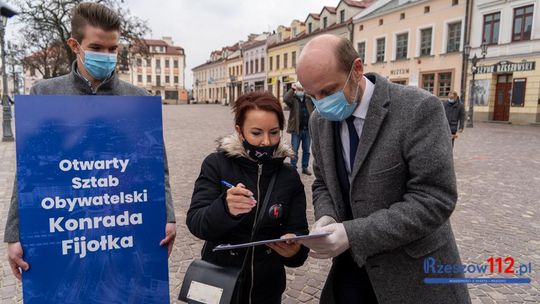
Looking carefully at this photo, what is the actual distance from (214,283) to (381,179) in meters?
0.86

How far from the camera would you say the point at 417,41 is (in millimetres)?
27766

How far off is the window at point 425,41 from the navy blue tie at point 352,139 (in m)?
28.6

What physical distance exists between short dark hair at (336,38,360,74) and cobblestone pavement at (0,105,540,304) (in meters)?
2.35

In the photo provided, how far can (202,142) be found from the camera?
1331 centimetres

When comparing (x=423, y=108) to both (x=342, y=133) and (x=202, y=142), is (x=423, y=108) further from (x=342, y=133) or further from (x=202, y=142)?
(x=202, y=142)

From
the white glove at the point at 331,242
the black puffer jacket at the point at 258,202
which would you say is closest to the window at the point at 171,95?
the black puffer jacket at the point at 258,202

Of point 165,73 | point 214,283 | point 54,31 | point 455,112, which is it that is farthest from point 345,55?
point 165,73

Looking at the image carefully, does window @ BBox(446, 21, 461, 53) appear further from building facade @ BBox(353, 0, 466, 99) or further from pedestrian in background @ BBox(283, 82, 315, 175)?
pedestrian in background @ BBox(283, 82, 315, 175)

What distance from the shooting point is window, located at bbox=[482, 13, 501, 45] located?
2311 cm

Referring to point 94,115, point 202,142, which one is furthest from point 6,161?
point 94,115

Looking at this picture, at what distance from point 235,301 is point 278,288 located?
36 centimetres

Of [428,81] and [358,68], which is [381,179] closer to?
[358,68]

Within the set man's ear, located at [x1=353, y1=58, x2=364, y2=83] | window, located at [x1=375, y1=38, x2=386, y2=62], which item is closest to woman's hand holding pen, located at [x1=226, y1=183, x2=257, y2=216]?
man's ear, located at [x1=353, y1=58, x2=364, y2=83]

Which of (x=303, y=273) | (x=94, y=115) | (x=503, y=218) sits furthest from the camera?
(x=503, y=218)
